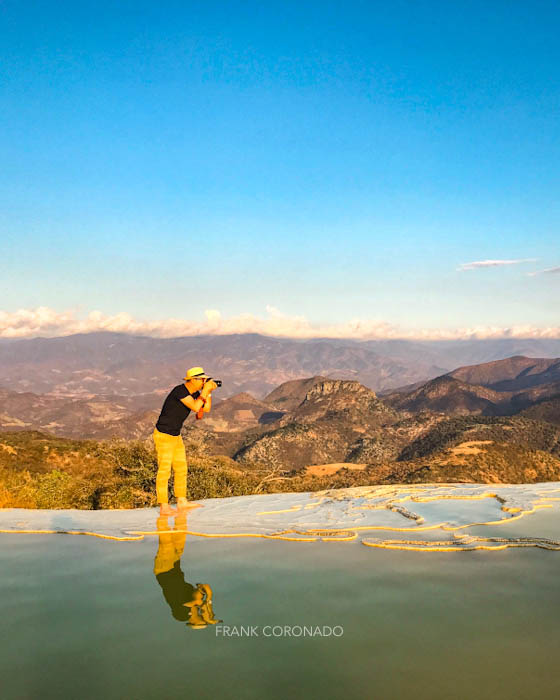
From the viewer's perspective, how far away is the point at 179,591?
14.6 feet

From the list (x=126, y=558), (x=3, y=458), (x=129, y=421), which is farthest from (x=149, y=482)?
(x=129, y=421)

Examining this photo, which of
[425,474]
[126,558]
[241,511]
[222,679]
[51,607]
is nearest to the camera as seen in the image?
[222,679]

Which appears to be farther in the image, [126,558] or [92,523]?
[92,523]

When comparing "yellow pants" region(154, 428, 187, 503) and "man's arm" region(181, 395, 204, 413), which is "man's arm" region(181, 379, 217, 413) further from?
"yellow pants" region(154, 428, 187, 503)

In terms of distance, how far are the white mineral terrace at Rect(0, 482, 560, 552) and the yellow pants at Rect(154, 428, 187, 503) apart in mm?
429

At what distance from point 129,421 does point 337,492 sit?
6605 inches

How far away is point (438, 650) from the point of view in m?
3.30

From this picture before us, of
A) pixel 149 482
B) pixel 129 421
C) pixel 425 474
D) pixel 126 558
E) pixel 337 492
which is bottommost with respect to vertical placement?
pixel 129 421

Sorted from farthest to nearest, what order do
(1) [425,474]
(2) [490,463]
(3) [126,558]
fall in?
(2) [490,463] < (1) [425,474] < (3) [126,558]

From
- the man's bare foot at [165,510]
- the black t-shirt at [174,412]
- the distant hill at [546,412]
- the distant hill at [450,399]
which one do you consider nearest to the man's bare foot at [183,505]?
the man's bare foot at [165,510]

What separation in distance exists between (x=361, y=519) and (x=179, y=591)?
3633mm

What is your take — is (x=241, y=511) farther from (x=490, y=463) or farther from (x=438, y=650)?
(x=490, y=463)

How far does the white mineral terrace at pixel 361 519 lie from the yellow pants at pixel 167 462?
43 centimetres

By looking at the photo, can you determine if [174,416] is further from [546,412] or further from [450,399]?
[450,399]
